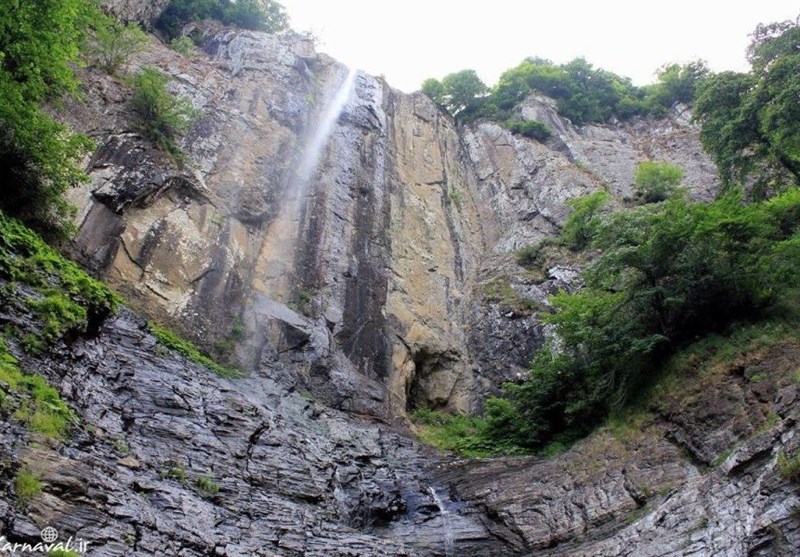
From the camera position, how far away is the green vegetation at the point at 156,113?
17375mm

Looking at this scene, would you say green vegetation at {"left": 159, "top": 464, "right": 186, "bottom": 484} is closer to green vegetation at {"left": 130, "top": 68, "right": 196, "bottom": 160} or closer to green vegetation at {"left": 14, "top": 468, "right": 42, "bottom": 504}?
green vegetation at {"left": 14, "top": 468, "right": 42, "bottom": 504}

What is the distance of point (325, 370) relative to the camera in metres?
16.0

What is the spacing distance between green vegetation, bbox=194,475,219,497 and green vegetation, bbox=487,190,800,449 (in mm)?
7195

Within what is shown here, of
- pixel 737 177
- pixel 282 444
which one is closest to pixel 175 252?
pixel 282 444

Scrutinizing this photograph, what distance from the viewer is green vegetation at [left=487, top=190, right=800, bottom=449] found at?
12.5 metres

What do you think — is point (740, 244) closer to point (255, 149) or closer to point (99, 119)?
point (255, 149)

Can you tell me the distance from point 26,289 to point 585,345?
11.3m

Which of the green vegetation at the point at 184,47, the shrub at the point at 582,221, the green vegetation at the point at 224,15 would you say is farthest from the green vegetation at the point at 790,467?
the green vegetation at the point at 224,15

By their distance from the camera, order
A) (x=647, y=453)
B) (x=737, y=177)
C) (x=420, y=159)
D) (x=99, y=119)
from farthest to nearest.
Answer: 1. (x=420, y=159)
2. (x=737, y=177)
3. (x=99, y=119)
4. (x=647, y=453)

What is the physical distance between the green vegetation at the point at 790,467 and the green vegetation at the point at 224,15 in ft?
99.1

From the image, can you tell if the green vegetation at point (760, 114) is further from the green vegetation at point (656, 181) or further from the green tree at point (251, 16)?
the green tree at point (251, 16)

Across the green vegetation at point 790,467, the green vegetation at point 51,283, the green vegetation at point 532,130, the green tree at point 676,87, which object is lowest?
the green vegetation at point 790,467

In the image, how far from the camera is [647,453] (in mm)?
11492

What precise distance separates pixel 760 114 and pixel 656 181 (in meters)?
8.71
